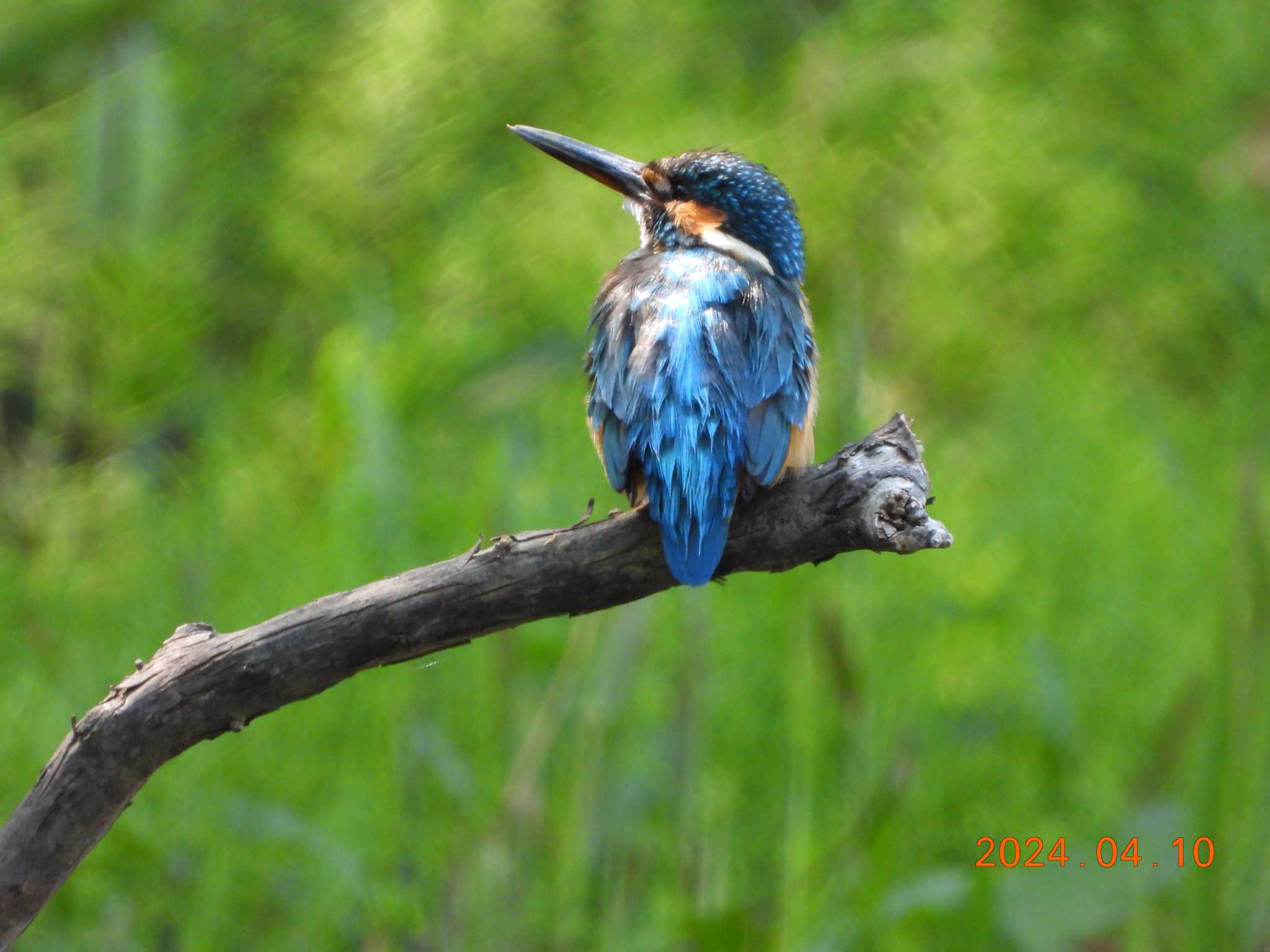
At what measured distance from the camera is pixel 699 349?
116cm

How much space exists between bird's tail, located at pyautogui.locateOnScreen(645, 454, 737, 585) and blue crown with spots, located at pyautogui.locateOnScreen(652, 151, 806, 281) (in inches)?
18.4

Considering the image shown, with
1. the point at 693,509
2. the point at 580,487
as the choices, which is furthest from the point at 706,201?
the point at 580,487

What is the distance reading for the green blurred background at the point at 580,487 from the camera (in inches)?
63.3

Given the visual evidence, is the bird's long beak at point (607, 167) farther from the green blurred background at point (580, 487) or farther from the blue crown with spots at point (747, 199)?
the green blurred background at point (580, 487)

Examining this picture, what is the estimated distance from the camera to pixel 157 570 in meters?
1.99

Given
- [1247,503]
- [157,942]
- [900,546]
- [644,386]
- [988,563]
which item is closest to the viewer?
[900,546]

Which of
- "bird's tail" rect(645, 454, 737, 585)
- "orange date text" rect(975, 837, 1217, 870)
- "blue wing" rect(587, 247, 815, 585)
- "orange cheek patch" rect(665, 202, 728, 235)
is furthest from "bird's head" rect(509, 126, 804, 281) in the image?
"orange date text" rect(975, 837, 1217, 870)

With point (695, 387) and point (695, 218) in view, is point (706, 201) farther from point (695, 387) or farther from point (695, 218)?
point (695, 387)

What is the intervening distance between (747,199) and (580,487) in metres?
0.81

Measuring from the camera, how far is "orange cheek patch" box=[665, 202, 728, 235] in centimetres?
147

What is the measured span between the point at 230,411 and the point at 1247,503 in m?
1.57

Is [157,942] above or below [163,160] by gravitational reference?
below

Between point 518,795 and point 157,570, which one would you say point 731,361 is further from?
point 157,570

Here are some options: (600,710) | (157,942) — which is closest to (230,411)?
(157,942)
